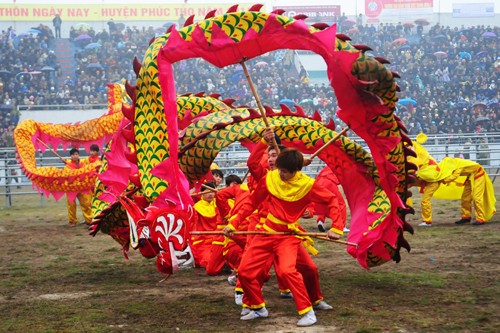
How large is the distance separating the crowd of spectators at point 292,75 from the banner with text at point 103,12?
254 inches

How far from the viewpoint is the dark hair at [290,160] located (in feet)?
19.6

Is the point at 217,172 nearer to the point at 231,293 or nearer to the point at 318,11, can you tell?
the point at 231,293

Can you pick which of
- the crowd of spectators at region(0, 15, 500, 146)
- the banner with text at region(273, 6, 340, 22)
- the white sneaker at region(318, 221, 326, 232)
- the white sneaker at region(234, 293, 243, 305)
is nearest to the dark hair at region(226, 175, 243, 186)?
the white sneaker at region(234, 293, 243, 305)

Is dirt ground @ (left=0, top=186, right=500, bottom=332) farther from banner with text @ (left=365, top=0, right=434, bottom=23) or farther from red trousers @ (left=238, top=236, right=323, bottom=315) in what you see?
banner with text @ (left=365, top=0, right=434, bottom=23)

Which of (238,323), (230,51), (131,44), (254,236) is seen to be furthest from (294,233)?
(131,44)

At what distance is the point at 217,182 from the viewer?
9.20m

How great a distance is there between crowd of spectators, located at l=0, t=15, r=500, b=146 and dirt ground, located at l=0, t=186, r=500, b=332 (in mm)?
16554

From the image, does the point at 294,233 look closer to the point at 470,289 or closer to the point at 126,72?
the point at 470,289

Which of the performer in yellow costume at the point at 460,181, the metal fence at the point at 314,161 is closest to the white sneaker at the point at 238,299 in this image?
the performer in yellow costume at the point at 460,181

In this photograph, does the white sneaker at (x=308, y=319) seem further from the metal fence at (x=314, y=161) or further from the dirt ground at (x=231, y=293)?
the metal fence at (x=314, y=161)

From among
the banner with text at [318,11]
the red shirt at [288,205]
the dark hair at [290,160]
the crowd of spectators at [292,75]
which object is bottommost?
the red shirt at [288,205]

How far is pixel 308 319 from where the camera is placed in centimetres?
575

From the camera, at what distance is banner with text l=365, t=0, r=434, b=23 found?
42.9m

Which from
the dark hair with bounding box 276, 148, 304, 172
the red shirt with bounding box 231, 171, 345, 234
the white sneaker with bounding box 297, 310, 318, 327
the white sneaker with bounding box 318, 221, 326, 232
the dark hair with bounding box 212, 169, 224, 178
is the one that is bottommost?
the white sneaker with bounding box 318, 221, 326, 232
